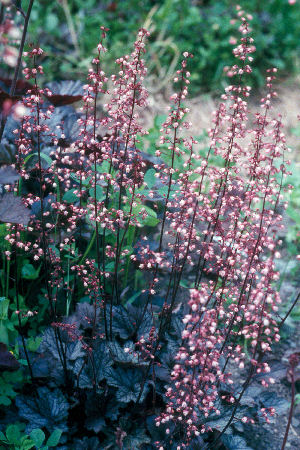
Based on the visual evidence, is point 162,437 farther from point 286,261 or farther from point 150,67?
point 150,67

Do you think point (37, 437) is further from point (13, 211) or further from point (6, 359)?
point (13, 211)

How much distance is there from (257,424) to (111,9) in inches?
201

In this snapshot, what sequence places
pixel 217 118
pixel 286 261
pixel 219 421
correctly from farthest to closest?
pixel 286 261, pixel 219 421, pixel 217 118

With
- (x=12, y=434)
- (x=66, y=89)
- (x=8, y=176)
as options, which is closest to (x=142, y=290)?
(x=8, y=176)

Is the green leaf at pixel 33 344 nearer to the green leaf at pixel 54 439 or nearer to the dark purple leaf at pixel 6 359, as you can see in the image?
the dark purple leaf at pixel 6 359

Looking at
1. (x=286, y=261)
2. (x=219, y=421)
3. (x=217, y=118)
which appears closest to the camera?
(x=217, y=118)

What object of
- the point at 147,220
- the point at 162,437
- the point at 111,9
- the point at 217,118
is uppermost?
the point at 111,9

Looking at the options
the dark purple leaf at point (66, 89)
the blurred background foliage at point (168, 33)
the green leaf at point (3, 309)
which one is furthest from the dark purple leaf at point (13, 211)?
the blurred background foliage at point (168, 33)

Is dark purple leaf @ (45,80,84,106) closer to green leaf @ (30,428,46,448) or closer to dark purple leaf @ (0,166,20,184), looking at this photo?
dark purple leaf @ (0,166,20,184)

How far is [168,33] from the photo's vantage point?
5.79 metres

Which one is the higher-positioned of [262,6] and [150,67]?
[262,6]

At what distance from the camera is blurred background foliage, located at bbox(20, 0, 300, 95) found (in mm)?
5508

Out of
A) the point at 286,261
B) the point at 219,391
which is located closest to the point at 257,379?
the point at 219,391

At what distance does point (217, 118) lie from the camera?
1.71 m
